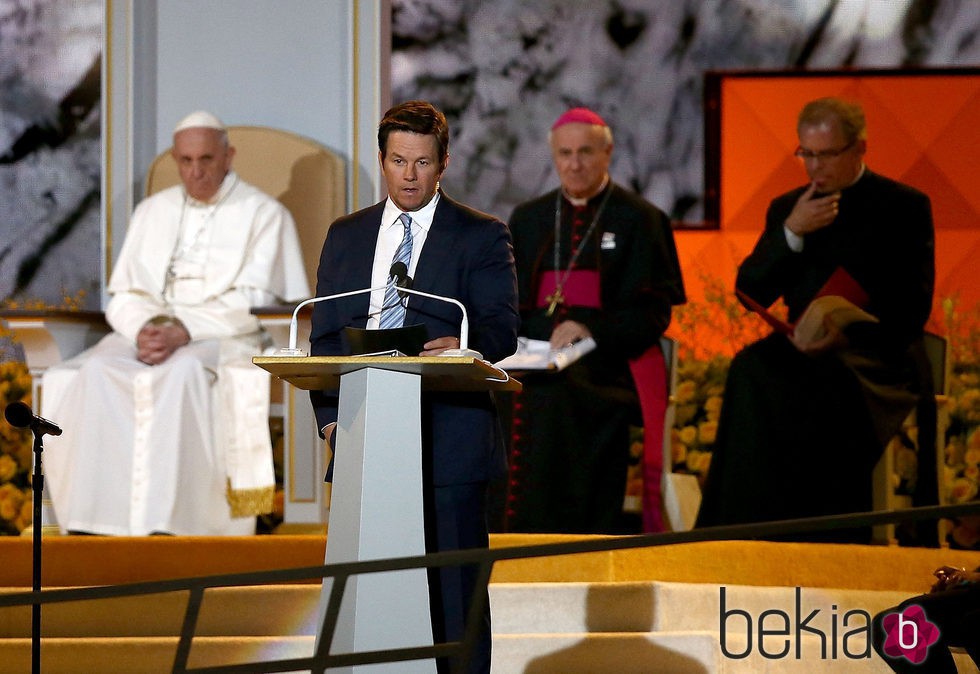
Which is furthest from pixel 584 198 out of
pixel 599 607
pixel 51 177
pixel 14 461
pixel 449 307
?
pixel 51 177

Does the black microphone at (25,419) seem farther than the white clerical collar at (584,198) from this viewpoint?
No

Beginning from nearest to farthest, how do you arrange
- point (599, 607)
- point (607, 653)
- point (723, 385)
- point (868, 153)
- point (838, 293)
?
point (607, 653)
point (599, 607)
point (838, 293)
point (723, 385)
point (868, 153)

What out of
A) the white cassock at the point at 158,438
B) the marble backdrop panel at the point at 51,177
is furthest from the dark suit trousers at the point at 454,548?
the marble backdrop panel at the point at 51,177

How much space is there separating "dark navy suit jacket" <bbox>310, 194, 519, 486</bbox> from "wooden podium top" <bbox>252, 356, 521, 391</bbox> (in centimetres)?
20

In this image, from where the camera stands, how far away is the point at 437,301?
3.25m

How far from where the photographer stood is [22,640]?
405 centimetres

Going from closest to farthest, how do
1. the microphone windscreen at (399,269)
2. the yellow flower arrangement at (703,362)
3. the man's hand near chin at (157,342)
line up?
1. the microphone windscreen at (399,269)
2. the man's hand near chin at (157,342)
3. the yellow flower arrangement at (703,362)

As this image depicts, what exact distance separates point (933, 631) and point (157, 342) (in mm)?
3437

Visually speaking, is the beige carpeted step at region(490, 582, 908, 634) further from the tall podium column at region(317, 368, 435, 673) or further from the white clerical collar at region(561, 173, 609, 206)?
the white clerical collar at region(561, 173, 609, 206)

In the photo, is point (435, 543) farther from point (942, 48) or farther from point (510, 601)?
point (942, 48)

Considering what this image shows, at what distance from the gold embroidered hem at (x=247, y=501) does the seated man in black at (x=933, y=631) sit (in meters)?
2.99

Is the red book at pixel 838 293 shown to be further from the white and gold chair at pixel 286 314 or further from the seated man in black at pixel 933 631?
the seated man in black at pixel 933 631

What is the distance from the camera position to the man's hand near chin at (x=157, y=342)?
5555mm

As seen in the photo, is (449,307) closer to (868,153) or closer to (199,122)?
(199,122)
